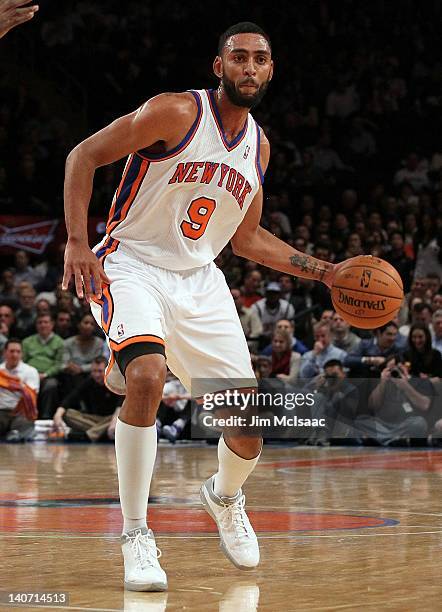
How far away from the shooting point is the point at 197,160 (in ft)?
15.7

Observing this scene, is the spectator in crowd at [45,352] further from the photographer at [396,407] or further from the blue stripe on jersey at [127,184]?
the blue stripe on jersey at [127,184]

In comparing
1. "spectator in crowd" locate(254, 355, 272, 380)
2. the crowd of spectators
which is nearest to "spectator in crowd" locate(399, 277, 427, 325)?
the crowd of spectators

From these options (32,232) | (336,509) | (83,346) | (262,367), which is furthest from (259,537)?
(32,232)

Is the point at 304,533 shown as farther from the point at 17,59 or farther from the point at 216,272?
the point at 17,59

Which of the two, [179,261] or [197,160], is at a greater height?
[197,160]

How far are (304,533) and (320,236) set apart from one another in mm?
9354

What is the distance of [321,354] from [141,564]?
8.47m

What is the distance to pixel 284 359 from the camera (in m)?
12.5

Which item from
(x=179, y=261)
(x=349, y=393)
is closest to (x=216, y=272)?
(x=179, y=261)

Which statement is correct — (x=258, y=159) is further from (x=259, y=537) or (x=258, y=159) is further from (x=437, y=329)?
(x=437, y=329)

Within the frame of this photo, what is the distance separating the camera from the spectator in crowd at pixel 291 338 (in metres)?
12.6

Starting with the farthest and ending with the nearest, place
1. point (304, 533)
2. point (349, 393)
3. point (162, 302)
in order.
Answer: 1. point (349, 393)
2. point (304, 533)
3. point (162, 302)

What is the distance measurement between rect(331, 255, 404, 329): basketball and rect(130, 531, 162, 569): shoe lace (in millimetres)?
1518

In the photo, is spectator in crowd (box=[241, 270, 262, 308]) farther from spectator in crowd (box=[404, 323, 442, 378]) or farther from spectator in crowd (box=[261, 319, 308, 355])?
spectator in crowd (box=[404, 323, 442, 378])
